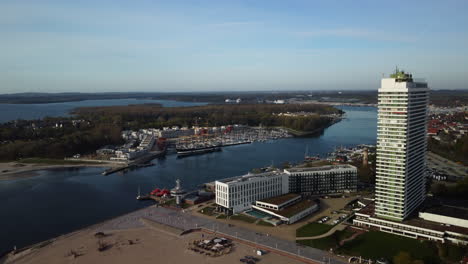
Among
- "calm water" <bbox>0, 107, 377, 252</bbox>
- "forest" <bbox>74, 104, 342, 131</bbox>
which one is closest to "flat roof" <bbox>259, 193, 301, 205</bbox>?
"calm water" <bbox>0, 107, 377, 252</bbox>

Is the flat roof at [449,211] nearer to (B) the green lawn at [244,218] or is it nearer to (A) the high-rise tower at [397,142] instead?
(A) the high-rise tower at [397,142]

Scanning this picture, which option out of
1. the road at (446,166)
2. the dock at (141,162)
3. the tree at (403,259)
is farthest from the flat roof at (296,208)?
the dock at (141,162)

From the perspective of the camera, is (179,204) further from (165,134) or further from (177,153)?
(165,134)

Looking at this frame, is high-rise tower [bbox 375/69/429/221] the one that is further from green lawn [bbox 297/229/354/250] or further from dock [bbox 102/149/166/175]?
dock [bbox 102/149/166/175]

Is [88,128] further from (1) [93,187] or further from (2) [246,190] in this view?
(2) [246,190]

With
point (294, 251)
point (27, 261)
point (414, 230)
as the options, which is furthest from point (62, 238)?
point (414, 230)
